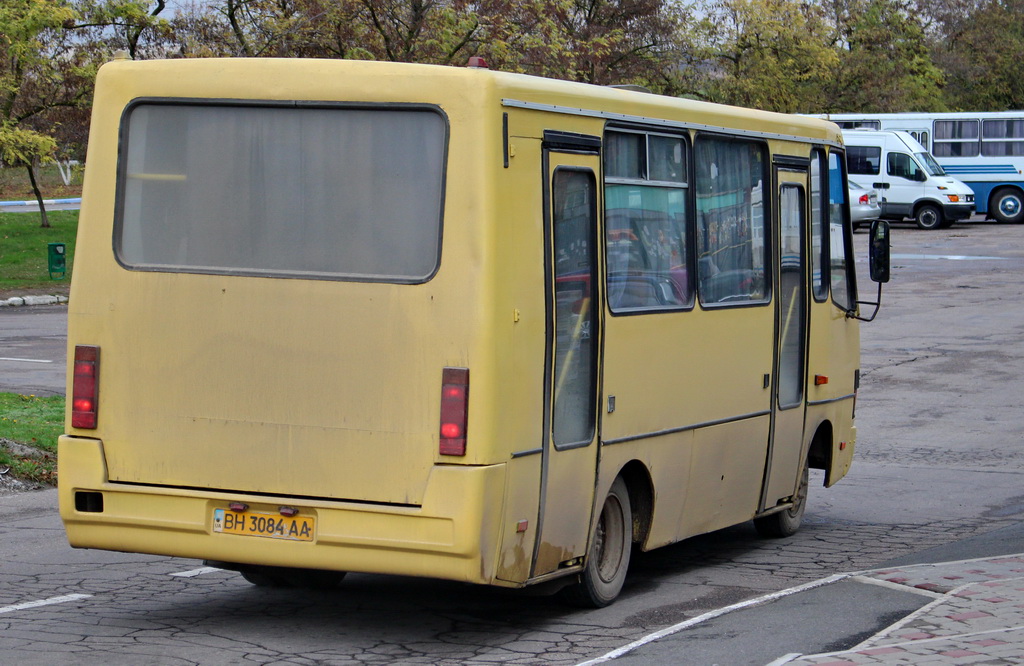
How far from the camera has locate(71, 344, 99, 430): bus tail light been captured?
7.27m

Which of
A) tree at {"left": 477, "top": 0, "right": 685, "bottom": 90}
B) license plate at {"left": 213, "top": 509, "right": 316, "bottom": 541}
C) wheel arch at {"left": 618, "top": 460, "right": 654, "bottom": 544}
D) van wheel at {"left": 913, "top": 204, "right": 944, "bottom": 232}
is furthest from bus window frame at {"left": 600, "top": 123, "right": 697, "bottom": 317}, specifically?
van wheel at {"left": 913, "top": 204, "right": 944, "bottom": 232}

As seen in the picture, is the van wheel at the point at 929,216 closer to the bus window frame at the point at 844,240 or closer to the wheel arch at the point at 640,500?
the bus window frame at the point at 844,240

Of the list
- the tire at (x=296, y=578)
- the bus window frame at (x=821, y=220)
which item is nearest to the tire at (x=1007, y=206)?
the bus window frame at (x=821, y=220)

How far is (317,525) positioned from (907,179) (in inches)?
1694

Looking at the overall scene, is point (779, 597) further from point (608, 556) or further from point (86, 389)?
point (86, 389)

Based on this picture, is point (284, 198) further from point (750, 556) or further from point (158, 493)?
point (750, 556)

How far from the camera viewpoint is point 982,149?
165ft

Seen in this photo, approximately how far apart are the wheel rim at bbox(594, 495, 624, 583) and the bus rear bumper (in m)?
1.37

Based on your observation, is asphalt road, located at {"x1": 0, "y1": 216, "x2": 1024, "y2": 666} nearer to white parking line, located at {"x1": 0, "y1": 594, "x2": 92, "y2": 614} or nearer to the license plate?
white parking line, located at {"x1": 0, "y1": 594, "x2": 92, "y2": 614}

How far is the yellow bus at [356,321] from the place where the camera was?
676 centimetres

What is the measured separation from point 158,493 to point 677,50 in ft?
206

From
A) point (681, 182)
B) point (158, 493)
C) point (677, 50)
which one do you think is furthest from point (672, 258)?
point (677, 50)

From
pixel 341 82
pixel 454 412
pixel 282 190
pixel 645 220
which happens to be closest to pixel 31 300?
pixel 645 220

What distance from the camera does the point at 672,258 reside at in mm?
8594
